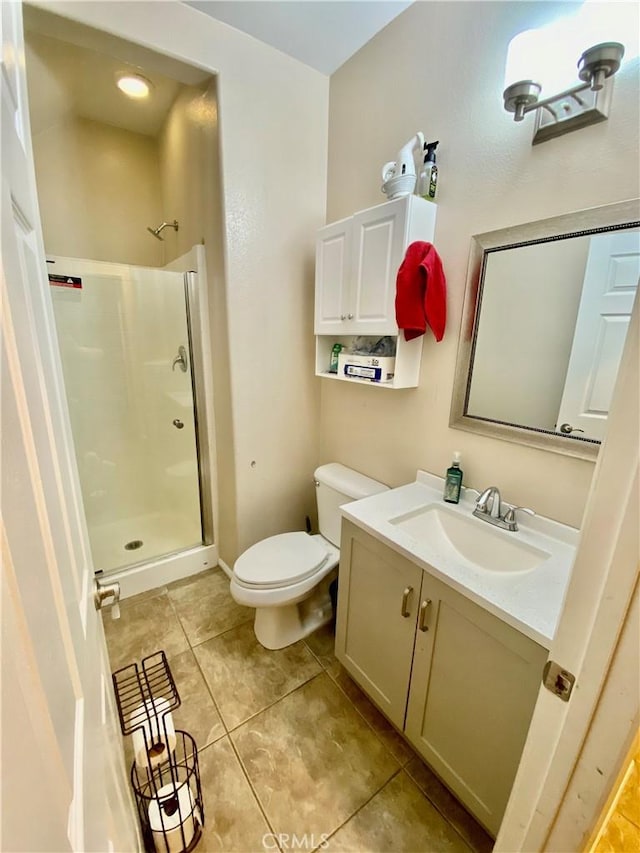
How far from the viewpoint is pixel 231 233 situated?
1698 millimetres

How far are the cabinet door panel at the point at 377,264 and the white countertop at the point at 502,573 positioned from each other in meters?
0.72

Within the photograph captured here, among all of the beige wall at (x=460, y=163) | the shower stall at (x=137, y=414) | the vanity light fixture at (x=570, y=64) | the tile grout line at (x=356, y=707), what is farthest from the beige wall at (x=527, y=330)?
the shower stall at (x=137, y=414)

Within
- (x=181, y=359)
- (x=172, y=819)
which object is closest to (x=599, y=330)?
(x=172, y=819)

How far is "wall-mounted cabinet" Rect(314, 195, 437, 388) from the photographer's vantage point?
1383mm

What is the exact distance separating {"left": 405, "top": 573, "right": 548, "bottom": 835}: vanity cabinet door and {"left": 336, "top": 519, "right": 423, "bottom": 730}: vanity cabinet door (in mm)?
57

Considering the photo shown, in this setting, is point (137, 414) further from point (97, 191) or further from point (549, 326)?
point (549, 326)

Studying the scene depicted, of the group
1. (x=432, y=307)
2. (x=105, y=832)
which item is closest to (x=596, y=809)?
(x=105, y=832)

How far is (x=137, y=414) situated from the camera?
Answer: 93.4 inches

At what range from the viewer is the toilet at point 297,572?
1553 millimetres

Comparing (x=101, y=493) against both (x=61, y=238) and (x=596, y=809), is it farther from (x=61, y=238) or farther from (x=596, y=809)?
(x=596, y=809)

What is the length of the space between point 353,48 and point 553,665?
2.38m

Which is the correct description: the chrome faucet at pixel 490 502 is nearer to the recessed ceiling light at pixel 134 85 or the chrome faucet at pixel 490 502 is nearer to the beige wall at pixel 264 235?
the beige wall at pixel 264 235

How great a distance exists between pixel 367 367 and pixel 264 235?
86 cm

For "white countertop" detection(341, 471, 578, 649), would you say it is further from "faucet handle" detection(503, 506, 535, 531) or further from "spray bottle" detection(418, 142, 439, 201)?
"spray bottle" detection(418, 142, 439, 201)
